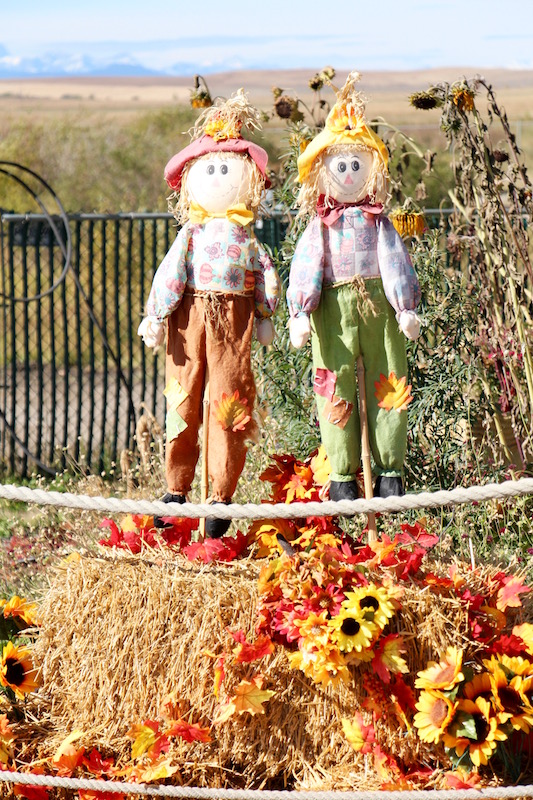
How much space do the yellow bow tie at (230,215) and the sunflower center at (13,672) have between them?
144 centimetres

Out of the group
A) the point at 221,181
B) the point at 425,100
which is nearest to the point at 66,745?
the point at 221,181

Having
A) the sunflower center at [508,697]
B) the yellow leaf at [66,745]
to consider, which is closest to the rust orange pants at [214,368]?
the yellow leaf at [66,745]

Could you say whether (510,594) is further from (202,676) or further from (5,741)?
(5,741)

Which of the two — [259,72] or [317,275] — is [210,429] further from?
[259,72]

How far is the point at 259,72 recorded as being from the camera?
343 feet

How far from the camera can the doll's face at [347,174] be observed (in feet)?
9.09

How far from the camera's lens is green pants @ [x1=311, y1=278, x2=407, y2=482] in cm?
279

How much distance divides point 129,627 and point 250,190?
1360mm

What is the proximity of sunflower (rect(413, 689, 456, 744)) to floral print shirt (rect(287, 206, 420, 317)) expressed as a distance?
42.9 inches

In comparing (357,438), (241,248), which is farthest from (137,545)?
(241,248)

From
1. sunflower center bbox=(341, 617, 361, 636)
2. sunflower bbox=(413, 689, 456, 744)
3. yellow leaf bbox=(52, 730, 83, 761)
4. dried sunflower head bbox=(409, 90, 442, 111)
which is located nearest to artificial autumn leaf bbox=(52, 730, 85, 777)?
yellow leaf bbox=(52, 730, 83, 761)

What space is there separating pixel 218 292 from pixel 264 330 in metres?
0.22

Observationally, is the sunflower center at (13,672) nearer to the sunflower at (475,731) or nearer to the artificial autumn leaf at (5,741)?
the artificial autumn leaf at (5,741)

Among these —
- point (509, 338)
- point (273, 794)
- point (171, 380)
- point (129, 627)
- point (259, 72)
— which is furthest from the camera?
point (259, 72)
